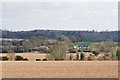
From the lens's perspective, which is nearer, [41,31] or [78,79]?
[78,79]

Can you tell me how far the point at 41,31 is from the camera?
2135 inches

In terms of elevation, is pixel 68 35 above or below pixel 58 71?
above

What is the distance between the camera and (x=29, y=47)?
40688mm

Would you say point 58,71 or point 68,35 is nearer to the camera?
point 58,71

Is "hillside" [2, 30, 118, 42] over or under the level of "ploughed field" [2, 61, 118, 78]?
over

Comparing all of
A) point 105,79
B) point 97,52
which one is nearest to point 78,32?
point 97,52

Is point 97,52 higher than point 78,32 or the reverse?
the reverse

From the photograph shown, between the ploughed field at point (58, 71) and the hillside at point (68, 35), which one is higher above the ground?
the hillside at point (68, 35)

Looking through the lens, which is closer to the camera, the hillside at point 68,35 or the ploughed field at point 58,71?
the ploughed field at point 58,71

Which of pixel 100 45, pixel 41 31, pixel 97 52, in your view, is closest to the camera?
pixel 97 52

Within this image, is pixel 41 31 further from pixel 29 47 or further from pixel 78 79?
pixel 78 79

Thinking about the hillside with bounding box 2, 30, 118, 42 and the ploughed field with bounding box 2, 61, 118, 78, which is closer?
the ploughed field with bounding box 2, 61, 118, 78

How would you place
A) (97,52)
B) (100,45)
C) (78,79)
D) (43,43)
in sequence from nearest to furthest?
(78,79) < (97,52) < (100,45) < (43,43)

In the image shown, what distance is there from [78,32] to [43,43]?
49.0 ft
